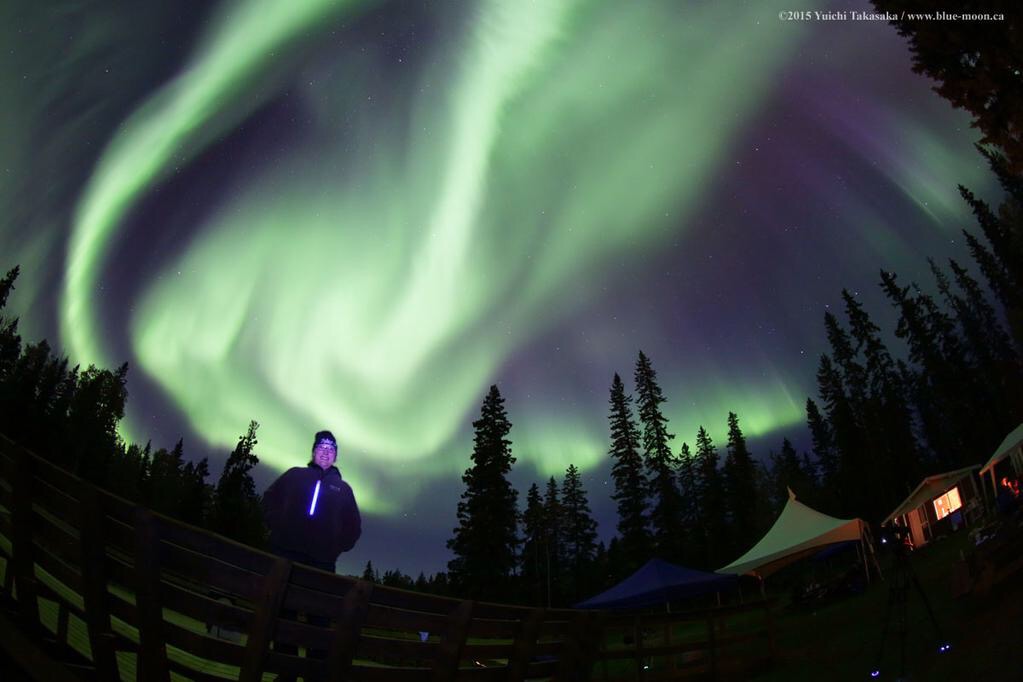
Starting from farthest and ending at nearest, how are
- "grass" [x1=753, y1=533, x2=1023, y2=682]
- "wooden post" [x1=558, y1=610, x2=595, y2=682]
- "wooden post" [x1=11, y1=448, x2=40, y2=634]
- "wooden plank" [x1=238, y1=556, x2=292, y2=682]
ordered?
"grass" [x1=753, y1=533, x2=1023, y2=682] < "wooden post" [x1=558, y1=610, x2=595, y2=682] < "wooden post" [x1=11, y1=448, x2=40, y2=634] < "wooden plank" [x1=238, y1=556, x2=292, y2=682]

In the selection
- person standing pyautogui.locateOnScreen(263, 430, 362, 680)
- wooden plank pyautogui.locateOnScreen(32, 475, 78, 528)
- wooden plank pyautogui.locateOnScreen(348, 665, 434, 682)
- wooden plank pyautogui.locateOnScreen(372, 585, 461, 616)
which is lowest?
wooden plank pyautogui.locateOnScreen(348, 665, 434, 682)

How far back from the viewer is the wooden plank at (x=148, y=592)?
2629 millimetres

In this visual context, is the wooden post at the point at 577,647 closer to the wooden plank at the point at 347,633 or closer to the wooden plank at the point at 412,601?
the wooden plank at the point at 412,601

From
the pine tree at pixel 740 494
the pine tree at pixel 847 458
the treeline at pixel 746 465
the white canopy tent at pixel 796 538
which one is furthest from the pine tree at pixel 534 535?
the white canopy tent at pixel 796 538

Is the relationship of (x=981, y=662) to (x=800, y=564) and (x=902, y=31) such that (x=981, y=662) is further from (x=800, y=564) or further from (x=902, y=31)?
(x=800, y=564)

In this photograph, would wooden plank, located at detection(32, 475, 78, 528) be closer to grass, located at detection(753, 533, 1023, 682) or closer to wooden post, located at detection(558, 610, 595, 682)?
wooden post, located at detection(558, 610, 595, 682)

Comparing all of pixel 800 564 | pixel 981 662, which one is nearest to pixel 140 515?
pixel 981 662

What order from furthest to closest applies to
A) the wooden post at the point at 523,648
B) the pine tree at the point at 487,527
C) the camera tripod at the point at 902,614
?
the pine tree at the point at 487,527, the camera tripod at the point at 902,614, the wooden post at the point at 523,648

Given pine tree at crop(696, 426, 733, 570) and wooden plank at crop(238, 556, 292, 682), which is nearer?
wooden plank at crop(238, 556, 292, 682)

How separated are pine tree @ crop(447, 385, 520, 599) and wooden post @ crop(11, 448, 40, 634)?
37.7 meters

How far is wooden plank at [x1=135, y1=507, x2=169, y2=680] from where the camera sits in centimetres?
263

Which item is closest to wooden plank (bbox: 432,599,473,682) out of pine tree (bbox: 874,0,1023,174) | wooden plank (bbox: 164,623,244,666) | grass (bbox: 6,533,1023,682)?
wooden plank (bbox: 164,623,244,666)

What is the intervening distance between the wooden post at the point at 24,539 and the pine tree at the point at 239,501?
50671 mm

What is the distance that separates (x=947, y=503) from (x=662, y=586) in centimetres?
2841
